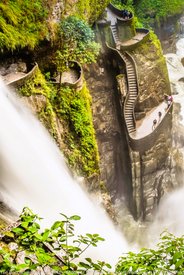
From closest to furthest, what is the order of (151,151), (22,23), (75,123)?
(22,23)
(75,123)
(151,151)

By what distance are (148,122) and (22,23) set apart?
981 cm

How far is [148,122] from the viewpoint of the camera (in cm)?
2014

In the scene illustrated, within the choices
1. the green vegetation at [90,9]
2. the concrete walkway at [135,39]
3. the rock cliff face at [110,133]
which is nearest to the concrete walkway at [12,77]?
the rock cliff face at [110,133]

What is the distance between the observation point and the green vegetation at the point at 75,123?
13.7 meters

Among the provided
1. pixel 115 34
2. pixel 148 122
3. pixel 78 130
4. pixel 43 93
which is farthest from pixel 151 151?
pixel 43 93

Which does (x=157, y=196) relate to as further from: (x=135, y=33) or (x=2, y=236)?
(x=2, y=236)

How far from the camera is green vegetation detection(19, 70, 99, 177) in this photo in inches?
538

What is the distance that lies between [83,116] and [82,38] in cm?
440

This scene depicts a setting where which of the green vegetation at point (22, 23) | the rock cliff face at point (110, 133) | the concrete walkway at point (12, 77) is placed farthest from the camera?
the rock cliff face at point (110, 133)

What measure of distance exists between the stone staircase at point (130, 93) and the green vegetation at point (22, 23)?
254 inches

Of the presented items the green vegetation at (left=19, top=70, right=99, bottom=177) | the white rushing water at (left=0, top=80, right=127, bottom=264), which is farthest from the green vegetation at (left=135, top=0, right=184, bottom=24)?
the white rushing water at (left=0, top=80, right=127, bottom=264)

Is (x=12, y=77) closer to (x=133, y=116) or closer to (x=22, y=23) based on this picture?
(x=22, y=23)

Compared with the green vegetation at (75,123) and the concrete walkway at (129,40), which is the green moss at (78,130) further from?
the concrete walkway at (129,40)

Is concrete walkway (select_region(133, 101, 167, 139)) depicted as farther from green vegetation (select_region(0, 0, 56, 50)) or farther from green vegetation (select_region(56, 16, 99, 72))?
green vegetation (select_region(0, 0, 56, 50))
